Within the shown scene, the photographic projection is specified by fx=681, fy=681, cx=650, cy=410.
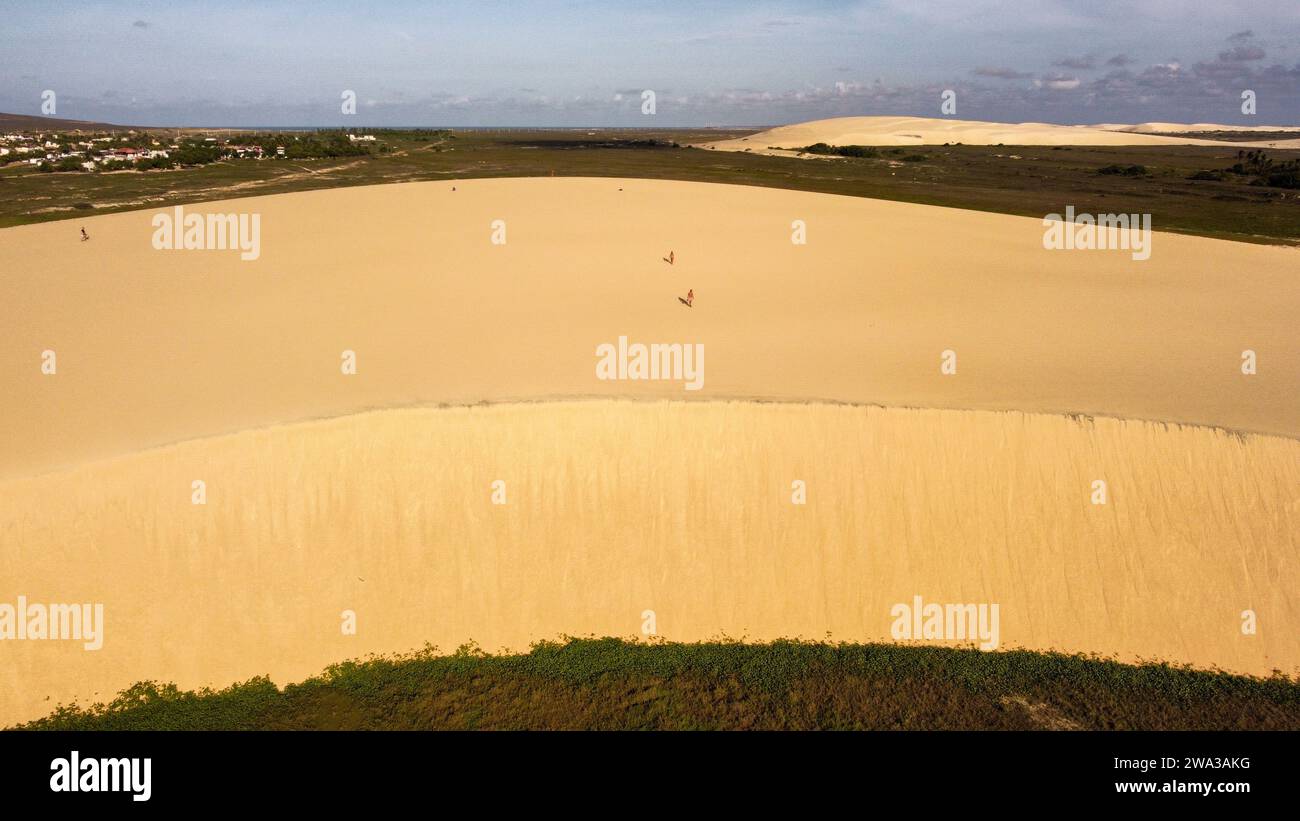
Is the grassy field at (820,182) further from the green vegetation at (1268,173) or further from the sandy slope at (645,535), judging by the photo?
the sandy slope at (645,535)

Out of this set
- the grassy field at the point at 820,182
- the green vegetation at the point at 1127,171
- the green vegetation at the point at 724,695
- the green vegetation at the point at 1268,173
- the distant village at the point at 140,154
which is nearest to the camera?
the green vegetation at the point at 724,695

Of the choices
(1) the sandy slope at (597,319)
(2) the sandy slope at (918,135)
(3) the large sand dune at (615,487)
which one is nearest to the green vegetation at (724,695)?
(3) the large sand dune at (615,487)

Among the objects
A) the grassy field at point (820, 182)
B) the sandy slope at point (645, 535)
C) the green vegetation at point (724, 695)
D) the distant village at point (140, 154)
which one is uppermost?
the distant village at point (140, 154)

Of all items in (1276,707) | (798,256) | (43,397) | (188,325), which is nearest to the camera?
(1276,707)

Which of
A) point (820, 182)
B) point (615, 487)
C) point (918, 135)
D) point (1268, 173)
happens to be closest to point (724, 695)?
point (615, 487)

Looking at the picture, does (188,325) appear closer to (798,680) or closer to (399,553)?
(399,553)
